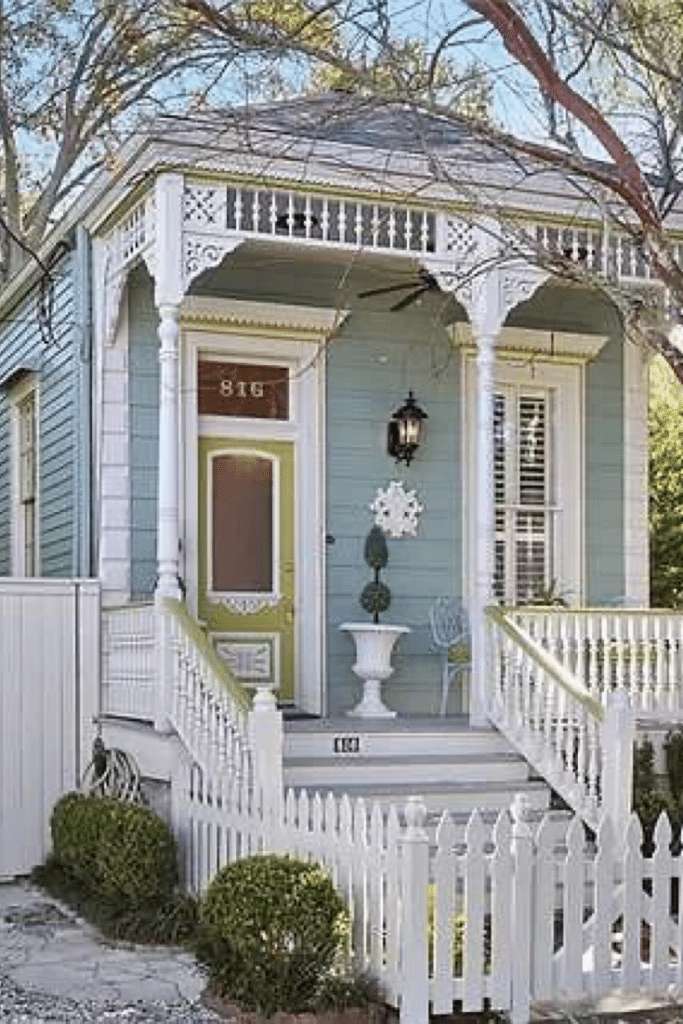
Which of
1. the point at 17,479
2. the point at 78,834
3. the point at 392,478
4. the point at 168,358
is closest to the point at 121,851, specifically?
the point at 78,834

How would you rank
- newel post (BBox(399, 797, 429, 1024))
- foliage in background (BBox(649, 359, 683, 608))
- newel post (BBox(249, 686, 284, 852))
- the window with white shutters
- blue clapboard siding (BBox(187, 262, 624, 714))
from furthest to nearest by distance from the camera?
foliage in background (BBox(649, 359, 683, 608)) < the window with white shutters < blue clapboard siding (BBox(187, 262, 624, 714)) < newel post (BBox(249, 686, 284, 852)) < newel post (BBox(399, 797, 429, 1024))

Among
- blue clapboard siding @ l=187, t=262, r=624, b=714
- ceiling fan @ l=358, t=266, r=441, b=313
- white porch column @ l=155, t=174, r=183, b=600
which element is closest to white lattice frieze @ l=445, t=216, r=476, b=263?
ceiling fan @ l=358, t=266, r=441, b=313

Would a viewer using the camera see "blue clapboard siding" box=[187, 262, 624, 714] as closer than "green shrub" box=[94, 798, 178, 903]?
No

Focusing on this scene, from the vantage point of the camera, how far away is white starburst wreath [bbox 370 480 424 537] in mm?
10562

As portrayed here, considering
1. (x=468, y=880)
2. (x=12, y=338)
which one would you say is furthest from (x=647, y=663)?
(x=12, y=338)

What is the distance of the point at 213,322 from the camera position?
10094 millimetres

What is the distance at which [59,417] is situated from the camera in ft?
35.9

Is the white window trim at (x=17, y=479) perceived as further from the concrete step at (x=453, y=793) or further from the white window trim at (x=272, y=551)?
the concrete step at (x=453, y=793)

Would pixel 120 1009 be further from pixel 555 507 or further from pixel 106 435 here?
pixel 555 507

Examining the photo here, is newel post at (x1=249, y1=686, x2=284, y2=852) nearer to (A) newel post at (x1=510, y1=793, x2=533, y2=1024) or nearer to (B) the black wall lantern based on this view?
(A) newel post at (x1=510, y1=793, x2=533, y2=1024)

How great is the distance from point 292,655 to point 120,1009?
442cm

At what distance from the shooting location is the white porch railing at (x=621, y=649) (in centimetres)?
913

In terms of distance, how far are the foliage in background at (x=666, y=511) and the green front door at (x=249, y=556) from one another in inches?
304

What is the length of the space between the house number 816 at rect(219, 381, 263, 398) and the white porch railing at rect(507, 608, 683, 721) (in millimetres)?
2673
